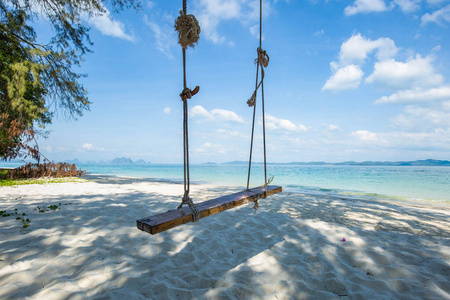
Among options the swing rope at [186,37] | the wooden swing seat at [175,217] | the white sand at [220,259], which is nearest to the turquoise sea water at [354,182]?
the white sand at [220,259]

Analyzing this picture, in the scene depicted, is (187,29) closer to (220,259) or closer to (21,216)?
(220,259)

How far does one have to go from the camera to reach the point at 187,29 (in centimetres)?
216

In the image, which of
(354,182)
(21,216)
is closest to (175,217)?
(21,216)

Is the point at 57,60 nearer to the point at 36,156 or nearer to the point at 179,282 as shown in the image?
the point at 36,156

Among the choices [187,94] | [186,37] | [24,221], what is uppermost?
[186,37]

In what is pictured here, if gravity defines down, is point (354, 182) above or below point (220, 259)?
below

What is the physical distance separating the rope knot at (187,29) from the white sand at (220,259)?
2.43m

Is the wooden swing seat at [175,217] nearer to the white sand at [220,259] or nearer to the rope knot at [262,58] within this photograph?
the white sand at [220,259]

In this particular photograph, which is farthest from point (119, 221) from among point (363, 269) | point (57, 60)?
point (57, 60)

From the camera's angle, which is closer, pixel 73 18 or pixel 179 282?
pixel 179 282

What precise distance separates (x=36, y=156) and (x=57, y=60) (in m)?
6.15

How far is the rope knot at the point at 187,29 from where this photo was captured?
2.15 m

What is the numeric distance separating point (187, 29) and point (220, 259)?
2.64 meters

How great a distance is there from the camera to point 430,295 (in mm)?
1924
